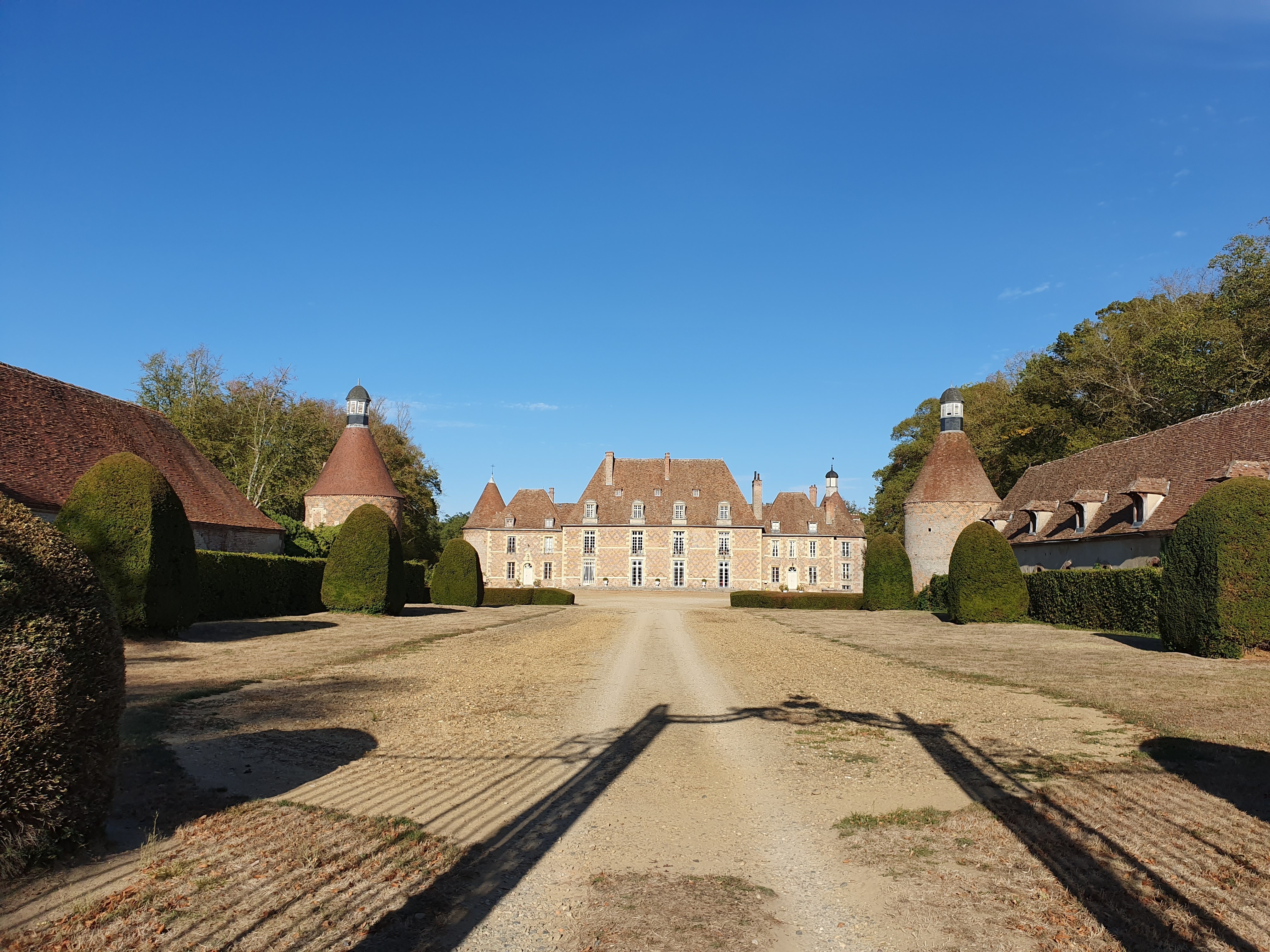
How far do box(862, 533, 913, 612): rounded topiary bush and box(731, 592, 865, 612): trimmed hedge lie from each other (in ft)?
8.80

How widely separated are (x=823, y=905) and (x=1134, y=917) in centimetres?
135

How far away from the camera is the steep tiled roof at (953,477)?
35.3 metres

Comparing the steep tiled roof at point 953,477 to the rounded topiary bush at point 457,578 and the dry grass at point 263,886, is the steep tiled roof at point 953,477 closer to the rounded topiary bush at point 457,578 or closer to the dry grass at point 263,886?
the rounded topiary bush at point 457,578

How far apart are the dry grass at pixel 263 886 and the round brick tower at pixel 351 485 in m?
29.8

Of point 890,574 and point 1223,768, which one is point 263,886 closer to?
point 1223,768

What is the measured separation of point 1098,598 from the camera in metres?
21.1

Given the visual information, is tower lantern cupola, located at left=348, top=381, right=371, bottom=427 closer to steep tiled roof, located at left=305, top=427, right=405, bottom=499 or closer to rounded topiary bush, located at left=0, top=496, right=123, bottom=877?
steep tiled roof, located at left=305, top=427, right=405, bottom=499

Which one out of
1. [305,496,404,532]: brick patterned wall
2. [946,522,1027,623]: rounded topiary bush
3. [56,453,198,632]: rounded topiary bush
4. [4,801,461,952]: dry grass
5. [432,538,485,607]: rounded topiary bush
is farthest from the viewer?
[305,496,404,532]: brick patterned wall

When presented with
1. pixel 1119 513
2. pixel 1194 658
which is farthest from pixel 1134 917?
pixel 1119 513

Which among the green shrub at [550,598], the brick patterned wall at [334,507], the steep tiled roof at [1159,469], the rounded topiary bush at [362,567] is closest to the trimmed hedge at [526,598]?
the green shrub at [550,598]

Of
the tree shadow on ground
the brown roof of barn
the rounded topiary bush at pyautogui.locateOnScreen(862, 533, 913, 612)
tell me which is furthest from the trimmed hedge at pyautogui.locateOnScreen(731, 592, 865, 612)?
the tree shadow on ground

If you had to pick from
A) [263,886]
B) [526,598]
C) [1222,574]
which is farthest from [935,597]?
[263,886]

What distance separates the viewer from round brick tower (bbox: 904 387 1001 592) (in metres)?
35.1

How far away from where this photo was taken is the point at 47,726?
12.6ft
